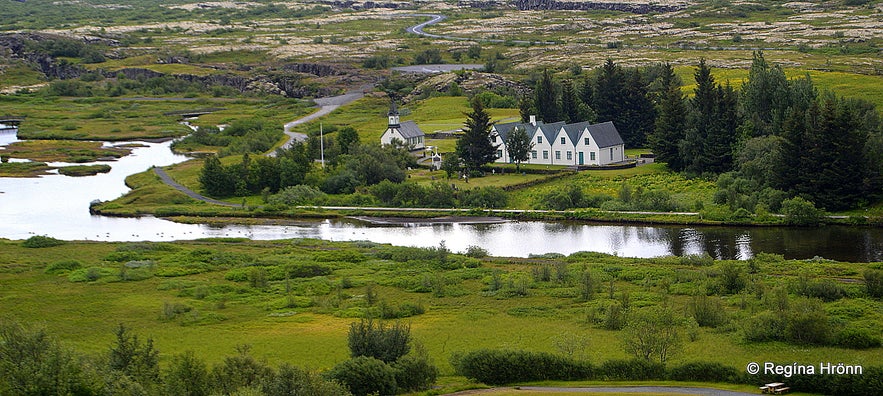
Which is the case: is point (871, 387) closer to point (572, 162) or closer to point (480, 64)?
point (572, 162)

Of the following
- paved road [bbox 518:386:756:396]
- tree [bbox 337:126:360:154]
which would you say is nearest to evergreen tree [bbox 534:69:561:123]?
tree [bbox 337:126:360:154]

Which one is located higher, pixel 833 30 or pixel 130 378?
pixel 833 30

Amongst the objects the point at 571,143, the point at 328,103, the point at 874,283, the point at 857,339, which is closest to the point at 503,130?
the point at 571,143

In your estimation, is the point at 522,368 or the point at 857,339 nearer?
the point at 522,368

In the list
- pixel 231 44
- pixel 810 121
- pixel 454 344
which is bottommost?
pixel 454 344

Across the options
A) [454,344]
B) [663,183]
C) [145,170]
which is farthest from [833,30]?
[454,344]

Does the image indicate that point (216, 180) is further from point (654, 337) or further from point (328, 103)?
point (654, 337)
